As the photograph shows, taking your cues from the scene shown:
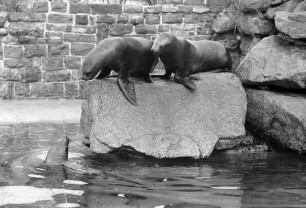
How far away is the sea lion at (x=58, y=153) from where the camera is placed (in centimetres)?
598

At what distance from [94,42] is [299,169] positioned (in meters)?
6.35

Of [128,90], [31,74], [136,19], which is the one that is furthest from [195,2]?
[128,90]

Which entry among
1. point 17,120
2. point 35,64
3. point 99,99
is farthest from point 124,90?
point 35,64

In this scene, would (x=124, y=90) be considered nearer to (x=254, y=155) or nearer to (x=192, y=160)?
(x=192, y=160)

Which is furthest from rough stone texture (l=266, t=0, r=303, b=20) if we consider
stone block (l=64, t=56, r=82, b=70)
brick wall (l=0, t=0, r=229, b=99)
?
stone block (l=64, t=56, r=82, b=70)

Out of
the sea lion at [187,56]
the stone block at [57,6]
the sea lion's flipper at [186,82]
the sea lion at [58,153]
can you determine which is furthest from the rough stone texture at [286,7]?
the stone block at [57,6]

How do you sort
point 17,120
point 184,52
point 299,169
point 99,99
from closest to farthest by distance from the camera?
point 299,169 < point 99,99 < point 184,52 < point 17,120

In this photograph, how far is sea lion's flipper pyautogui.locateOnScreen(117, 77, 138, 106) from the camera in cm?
648

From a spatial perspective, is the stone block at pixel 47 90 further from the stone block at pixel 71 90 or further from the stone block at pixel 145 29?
the stone block at pixel 145 29

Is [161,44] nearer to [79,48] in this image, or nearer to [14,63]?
[79,48]

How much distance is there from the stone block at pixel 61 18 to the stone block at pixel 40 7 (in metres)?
0.16

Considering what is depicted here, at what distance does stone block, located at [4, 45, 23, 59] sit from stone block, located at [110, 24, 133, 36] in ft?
6.09

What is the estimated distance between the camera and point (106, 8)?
Answer: 1130 cm

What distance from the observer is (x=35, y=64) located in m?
11.0
